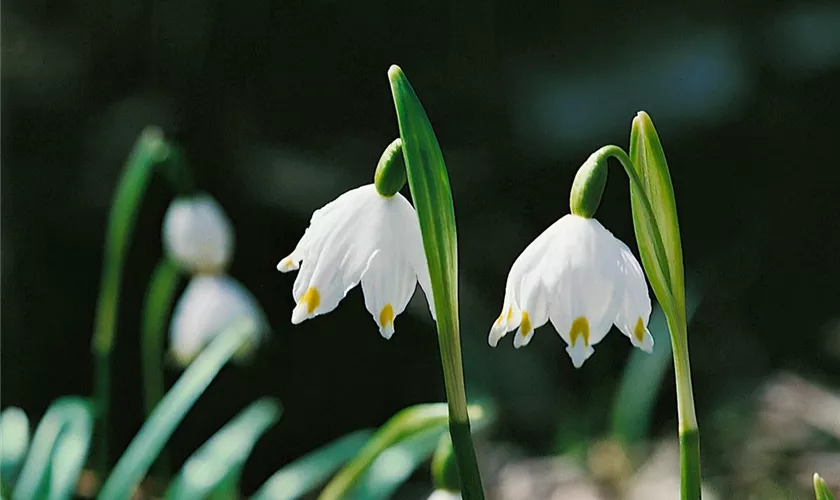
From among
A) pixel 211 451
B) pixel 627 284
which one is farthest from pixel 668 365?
pixel 627 284

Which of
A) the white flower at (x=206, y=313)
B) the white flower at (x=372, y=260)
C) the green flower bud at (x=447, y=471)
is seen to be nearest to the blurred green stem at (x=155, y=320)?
the white flower at (x=206, y=313)

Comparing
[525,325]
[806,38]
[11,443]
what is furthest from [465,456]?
[806,38]

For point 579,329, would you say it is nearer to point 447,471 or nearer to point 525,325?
point 525,325

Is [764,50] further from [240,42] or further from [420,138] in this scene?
[420,138]

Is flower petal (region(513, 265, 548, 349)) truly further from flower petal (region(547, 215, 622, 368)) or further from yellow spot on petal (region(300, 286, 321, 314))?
yellow spot on petal (region(300, 286, 321, 314))

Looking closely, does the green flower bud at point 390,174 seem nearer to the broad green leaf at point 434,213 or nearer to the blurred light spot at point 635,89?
the broad green leaf at point 434,213
